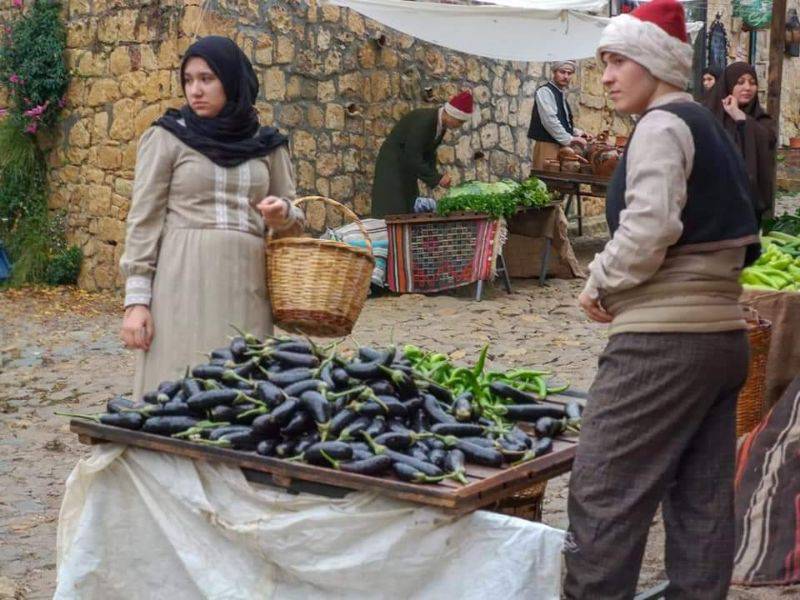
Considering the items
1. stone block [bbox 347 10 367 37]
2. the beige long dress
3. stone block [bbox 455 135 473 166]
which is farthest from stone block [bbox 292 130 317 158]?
the beige long dress

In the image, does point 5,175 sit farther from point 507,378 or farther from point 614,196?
point 614,196

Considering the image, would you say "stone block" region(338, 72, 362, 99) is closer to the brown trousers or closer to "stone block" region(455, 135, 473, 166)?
"stone block" region(455, 135, 473, 166)

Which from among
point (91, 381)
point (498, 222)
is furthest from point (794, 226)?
point (91, 381)

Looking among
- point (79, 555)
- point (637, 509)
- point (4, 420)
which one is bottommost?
point (4, 420)

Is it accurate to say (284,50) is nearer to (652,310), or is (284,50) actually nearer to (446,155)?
(446,155)

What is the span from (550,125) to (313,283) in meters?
9.11

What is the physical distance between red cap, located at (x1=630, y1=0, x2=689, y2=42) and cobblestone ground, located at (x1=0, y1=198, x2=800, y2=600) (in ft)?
6.61

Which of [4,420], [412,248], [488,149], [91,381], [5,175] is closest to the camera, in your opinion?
[4,420]

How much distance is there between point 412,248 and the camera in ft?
34.6

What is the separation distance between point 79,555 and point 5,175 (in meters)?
9.28

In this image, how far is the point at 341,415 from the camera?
11.0ft

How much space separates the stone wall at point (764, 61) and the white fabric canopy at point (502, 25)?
7904 millimetres

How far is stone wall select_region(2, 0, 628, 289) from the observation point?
35.7 feet

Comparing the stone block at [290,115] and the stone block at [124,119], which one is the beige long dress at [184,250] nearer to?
the stone block at [290,115]
